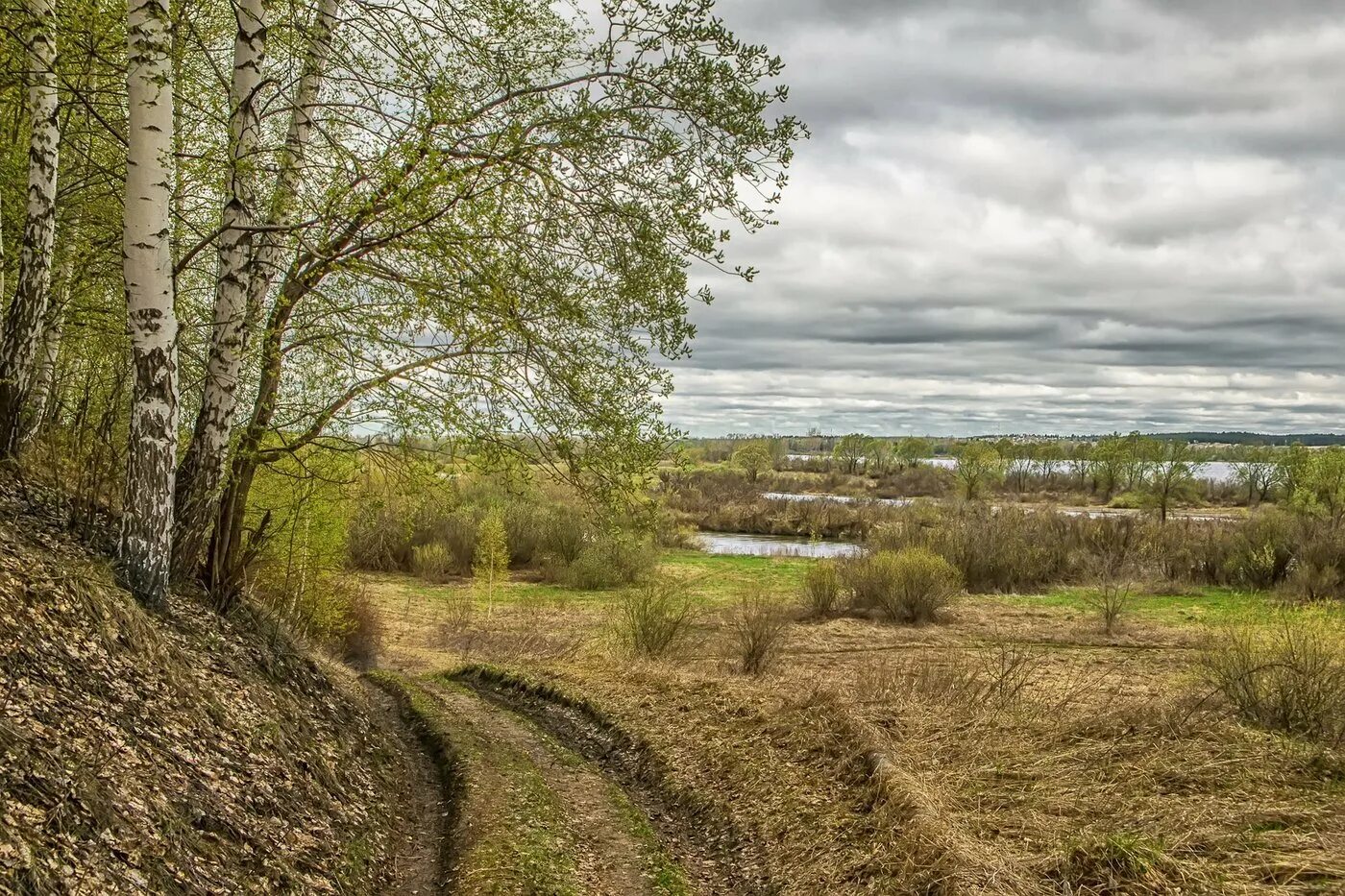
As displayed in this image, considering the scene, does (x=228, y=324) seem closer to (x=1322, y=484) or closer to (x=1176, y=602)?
(x=1176, y=602)

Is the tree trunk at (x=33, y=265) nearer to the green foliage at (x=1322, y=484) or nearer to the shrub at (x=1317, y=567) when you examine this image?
the shrub at (x=1317, y=567)

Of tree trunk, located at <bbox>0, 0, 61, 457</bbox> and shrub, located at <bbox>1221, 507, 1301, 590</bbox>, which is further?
shrub, located at <bbox>1221, 507, 1301, 590</bbox>

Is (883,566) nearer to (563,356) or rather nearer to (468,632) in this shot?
(468,632)

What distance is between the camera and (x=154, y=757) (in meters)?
4.98

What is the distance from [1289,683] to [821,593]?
809 inches

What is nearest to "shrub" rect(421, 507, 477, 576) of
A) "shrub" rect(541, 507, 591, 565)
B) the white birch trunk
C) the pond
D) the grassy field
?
"shrub" rect(541, 507, 591, 565)

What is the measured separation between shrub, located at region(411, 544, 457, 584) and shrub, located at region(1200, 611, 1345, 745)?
3366 cm

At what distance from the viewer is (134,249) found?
19.3 ft

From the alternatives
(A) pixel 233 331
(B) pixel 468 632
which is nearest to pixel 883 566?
(B) pixel 468 632

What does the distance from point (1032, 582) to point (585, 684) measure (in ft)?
95.1

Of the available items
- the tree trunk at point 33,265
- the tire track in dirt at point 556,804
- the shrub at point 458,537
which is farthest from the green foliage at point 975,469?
the tree trunk at point 33,265

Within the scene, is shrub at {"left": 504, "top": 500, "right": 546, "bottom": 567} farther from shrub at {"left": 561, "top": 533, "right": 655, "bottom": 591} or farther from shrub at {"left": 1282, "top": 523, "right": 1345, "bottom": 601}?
shrub at {"left": 1282, "top": 523, "right": 1345, "bottom": 601}

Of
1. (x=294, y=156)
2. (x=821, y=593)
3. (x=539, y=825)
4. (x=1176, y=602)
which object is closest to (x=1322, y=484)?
(x=1176, y=602)

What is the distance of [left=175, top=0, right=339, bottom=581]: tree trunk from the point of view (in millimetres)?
6789
